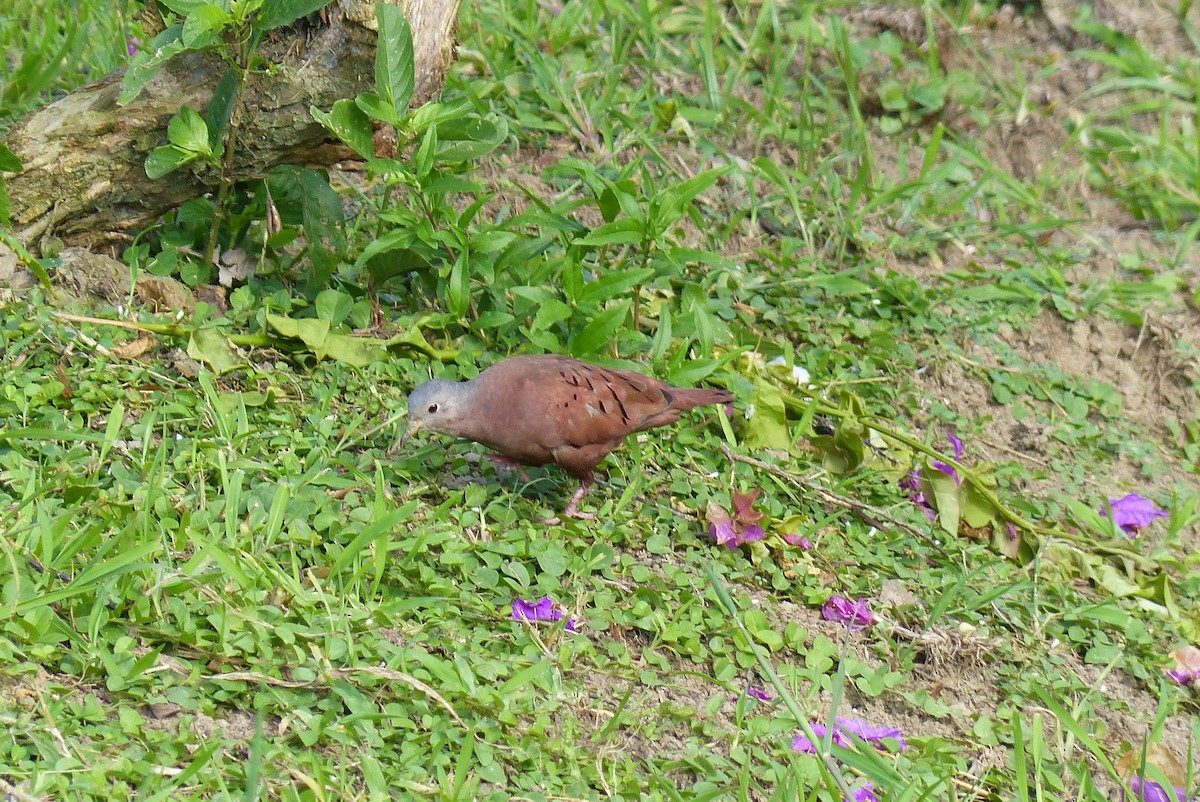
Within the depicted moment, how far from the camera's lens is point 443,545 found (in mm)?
3857

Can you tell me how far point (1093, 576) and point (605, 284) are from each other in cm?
216

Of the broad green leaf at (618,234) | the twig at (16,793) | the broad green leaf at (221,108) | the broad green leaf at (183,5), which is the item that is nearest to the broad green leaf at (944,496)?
the broad green leaf at (618,234)

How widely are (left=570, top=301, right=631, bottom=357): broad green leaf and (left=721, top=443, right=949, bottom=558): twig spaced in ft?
2.13

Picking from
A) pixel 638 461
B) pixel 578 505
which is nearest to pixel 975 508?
pixel 638 461

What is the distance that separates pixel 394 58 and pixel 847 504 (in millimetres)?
2309

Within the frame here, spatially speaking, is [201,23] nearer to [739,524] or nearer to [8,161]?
[8,161]

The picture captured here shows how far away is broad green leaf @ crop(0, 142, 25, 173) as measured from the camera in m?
4.28

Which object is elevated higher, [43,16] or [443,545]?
[43,16]

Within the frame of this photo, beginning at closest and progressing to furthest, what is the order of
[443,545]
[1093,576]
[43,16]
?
[443,545], [1093,576], [43,16]

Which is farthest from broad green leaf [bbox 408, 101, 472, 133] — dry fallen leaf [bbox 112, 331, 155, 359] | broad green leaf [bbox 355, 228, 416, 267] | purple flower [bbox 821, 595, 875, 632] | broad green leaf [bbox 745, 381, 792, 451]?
purple flower [bbox 821, 595, 875, 632]

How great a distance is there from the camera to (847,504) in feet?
14.8

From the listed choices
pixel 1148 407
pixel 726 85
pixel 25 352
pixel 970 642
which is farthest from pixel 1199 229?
pixel 25 352

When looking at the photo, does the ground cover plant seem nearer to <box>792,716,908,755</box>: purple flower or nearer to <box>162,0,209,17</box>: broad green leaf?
<box>792,716,908,755</box>: purple flower

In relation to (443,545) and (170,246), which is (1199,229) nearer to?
(443,545)
